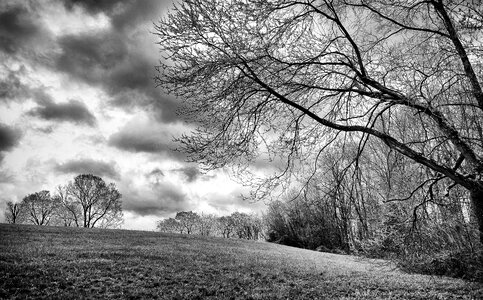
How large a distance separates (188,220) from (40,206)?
38.0 metres

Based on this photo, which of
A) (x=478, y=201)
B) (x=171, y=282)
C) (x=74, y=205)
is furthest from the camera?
(x=74, y=205)

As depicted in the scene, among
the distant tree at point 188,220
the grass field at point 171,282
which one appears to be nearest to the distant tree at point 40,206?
the distant tree at point 188,220

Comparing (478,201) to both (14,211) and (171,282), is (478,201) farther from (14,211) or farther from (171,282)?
(14,211)

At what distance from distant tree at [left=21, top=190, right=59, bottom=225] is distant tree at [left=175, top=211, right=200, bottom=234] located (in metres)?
34.6

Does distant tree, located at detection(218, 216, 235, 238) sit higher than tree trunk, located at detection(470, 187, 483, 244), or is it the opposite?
tree trunk, located at detection(470, 187, 483, 244)

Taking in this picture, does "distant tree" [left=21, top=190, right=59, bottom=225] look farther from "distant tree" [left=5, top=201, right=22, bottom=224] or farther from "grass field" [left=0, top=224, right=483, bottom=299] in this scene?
"grass field" [left=0, top=224, right=483, bottom=299]

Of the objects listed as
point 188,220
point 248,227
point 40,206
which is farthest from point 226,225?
point 40,206

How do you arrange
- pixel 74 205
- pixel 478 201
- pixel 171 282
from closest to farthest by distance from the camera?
pixel 478 201
pixel 171 282
pixel 74 205

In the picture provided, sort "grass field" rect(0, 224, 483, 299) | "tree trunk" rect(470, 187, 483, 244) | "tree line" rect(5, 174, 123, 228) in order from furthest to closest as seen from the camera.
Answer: "tree line" rect(5, 174, 123, 228) < "grass field" rect(0, 224, 483, 299) < "tree trunk" rect(470, 187, 483, 244)

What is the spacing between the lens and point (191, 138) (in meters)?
5.98

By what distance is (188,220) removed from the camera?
86812mm

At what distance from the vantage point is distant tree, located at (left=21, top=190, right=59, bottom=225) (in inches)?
2347

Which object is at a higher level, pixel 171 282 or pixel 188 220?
pixel 171 282

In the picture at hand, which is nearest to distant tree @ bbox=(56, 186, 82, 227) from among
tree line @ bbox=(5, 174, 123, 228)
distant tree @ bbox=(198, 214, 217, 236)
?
tree line @ bbox=(5, 174, 123, 228)
